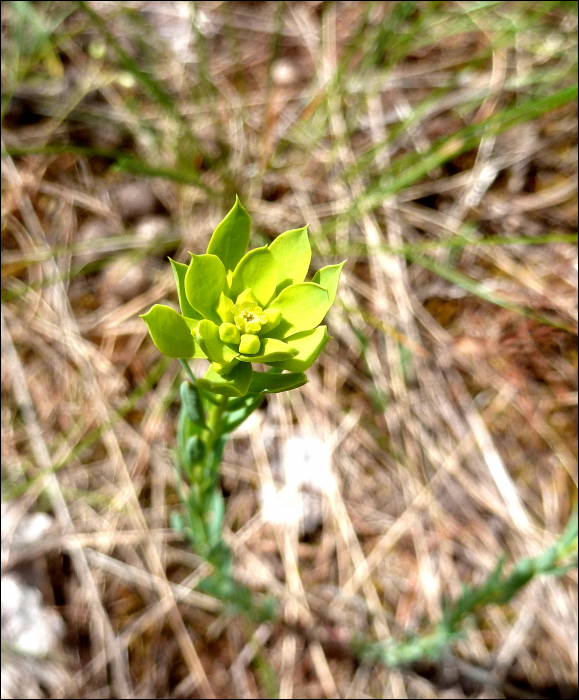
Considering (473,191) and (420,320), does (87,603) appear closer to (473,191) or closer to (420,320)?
(420,320)

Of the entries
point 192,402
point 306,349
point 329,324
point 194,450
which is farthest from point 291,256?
point 329,324

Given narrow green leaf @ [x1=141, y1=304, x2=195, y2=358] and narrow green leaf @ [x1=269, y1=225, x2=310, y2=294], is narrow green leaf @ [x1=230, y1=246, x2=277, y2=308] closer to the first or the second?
narrow green leaf @ [x1=269, y1=225, x2=310, y2=294]

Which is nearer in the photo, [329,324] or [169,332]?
[169,332]

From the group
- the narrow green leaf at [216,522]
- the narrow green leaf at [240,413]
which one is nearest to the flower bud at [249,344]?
the narrow green leaf at [240,413]

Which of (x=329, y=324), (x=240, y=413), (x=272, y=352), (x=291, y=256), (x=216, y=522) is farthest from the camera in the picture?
(x=329, y=324)

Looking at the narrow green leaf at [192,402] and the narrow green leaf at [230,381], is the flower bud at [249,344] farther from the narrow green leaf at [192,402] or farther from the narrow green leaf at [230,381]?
the narrow green leaf at [192,402]

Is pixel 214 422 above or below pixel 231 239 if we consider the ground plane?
below

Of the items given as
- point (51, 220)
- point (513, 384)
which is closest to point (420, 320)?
point (513, 384)

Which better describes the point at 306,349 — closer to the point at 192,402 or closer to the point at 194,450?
the point at 192,402
